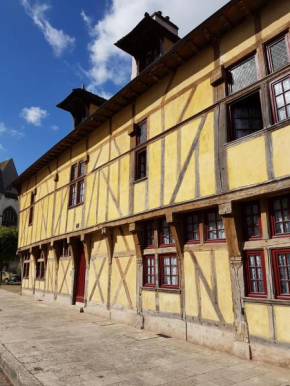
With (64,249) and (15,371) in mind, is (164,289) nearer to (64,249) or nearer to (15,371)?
(15,371)

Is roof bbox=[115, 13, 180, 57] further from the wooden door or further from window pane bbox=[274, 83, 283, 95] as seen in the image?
the wooden door

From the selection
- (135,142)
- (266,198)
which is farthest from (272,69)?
(135,142)

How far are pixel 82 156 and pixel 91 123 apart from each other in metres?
1.57

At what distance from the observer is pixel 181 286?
6.62 m

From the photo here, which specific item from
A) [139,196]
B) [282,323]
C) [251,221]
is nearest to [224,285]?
[282,323]

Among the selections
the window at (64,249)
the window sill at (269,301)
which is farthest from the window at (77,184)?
the window sill at (269,301)

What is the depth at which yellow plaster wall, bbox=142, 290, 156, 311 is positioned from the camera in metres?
7.35

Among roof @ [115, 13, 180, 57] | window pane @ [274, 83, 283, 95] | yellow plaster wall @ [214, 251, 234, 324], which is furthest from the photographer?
roof @ [115, 13, 180, 57]

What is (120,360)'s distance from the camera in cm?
499

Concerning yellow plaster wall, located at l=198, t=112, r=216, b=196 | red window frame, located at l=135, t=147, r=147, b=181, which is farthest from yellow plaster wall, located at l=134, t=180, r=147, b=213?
yellow plaster wall, located at l=198, t=112, r=216, b=196

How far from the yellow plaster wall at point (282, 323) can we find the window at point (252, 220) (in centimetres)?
127

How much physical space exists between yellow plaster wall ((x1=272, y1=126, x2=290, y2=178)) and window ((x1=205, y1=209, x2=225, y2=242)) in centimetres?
166

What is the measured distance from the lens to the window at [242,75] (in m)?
5.89

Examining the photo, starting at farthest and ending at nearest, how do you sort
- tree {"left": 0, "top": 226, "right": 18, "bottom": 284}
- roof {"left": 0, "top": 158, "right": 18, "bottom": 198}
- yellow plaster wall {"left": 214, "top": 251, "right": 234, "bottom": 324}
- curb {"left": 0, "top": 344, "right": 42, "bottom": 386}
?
roof {"left": 0, "top": 158, "right": 18, "bottom": 198} < tree {"left": 0, "top": 226, "right": 18, "bottom": 284} < yellow plaster wall {"left": 214, "top": 251, "right": 234, "bottom": 324} < curb {"left": 0, "top": 344, "right": 42, "bottom": 386}
